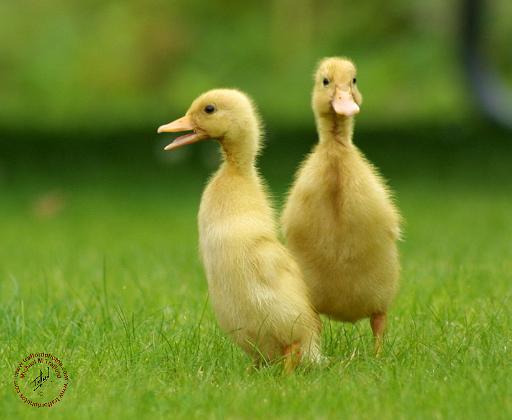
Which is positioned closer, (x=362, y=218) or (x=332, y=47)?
(x=362, y=218)

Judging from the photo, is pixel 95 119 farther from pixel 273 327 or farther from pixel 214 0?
pixel 273 327

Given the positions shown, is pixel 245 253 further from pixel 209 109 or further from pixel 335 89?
pixel 335 89

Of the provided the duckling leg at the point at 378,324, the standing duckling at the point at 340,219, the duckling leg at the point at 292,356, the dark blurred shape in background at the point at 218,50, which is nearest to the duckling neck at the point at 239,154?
the standing duckling at the point at 340,219

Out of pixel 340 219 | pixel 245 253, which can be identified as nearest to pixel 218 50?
pixel 340 219

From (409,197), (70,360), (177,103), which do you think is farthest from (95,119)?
(70,360)

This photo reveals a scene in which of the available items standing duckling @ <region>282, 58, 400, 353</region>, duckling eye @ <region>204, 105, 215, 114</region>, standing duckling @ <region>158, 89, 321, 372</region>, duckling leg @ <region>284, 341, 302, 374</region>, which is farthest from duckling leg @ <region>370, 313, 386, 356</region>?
duckling eye @ <region>204, 105, 215, 114</region>
